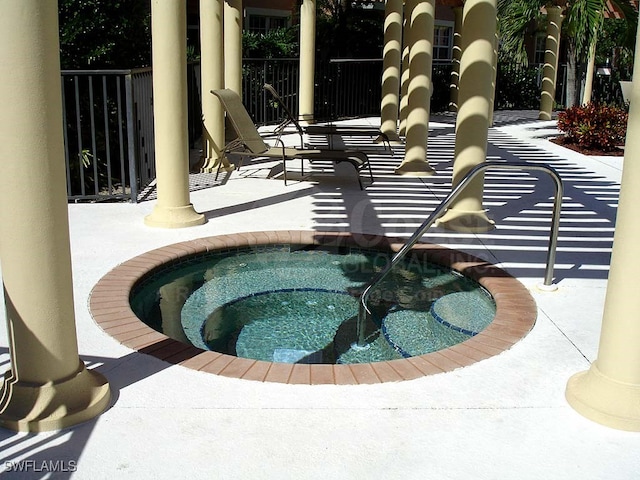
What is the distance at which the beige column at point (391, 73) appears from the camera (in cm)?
1369

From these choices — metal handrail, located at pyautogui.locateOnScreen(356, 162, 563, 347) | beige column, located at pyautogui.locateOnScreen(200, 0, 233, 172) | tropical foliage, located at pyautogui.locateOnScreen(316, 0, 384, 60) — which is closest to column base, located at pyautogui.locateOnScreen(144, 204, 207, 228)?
metal handrail, located at pyautogui.locateOnScreen(356, 162, 563, 347)

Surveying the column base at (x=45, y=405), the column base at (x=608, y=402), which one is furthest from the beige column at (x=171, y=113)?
the column base at (x=608, y=402)

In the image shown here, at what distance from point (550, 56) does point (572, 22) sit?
7.35 ft

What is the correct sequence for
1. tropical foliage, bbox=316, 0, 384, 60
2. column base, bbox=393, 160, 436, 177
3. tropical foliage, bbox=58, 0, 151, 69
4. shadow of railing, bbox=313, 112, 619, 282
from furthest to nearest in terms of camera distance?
tropical foliage, bbox=316, 0, 384, 60, column base, bbox=393, 160, 436, 177, tropical foliage, bbox=58, 0, 151, 69, shadow of railing, bbox=313, 112, 619, 282

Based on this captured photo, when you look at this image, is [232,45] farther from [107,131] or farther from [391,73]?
[107,131]

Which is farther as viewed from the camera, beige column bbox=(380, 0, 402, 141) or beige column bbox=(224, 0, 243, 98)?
beige column bbox=(380, 0, 402, 141)

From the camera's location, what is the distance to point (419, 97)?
10.4 m

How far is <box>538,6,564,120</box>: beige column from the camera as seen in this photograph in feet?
61.6

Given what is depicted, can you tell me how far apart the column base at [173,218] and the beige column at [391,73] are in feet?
23.4

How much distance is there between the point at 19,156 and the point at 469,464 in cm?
231

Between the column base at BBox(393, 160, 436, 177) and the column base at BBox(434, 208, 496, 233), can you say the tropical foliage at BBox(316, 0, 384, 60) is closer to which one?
→ the column base at BBox(393, 160, 436, 177)

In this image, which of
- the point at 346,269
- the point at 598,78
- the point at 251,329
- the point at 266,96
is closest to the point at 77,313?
the point at 251,329

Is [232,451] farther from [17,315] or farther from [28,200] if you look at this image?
[28,200]

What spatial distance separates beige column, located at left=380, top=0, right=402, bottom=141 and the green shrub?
11.5 ft
